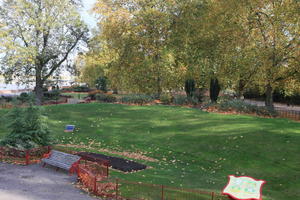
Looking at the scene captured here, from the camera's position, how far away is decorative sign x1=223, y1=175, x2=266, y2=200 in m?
12.1

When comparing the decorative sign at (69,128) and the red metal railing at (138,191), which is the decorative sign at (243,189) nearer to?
the red metal railing at (138,191)

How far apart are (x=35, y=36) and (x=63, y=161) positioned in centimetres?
3066

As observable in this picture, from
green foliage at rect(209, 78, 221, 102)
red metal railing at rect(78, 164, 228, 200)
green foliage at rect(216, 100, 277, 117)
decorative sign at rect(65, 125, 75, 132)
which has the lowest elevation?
red metal railing at rect(78, 164, 228, 200)

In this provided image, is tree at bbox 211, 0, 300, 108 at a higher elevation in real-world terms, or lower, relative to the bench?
higher

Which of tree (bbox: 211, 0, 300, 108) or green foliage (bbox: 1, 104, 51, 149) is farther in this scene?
tree (bbox: 211, 0, 300, 108)

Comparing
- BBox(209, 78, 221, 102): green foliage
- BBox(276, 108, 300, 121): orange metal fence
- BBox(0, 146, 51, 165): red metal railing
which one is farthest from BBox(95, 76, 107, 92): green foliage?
BBox(0, 146, 51, 165): red metal railing

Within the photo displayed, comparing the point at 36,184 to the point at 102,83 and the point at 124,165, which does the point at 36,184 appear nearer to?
the point at 124,165

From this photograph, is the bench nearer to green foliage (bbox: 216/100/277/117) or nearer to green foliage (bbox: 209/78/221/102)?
green foliage (bbox: 216/100/277/117)

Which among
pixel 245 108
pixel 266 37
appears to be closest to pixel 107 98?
pixel 245 108

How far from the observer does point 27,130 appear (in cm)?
1978

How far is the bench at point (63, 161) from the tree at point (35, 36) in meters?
24.5

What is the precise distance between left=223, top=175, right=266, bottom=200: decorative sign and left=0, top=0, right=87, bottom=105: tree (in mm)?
32391

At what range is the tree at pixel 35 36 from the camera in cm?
4094

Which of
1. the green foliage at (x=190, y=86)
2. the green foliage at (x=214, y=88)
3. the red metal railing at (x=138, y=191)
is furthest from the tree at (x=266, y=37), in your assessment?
the red metal railing at (x=138, y=191)
